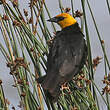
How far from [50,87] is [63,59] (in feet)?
1.02

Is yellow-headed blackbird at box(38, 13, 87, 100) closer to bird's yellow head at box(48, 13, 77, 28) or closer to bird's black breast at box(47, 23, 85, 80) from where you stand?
bird's black breast at box(47, 23, 85, 80)

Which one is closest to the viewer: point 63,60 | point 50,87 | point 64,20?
point 50,87

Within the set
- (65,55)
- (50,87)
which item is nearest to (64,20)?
(65,55)

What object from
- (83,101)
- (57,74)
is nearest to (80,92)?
(83,101)

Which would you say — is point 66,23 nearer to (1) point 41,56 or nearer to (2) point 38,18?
(2) point 38,18

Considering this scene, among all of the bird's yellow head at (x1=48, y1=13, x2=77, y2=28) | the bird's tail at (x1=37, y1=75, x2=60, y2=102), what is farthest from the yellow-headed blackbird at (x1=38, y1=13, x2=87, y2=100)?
the bird's yellow head at (x1=48, y1=13, x2=77, y2=28)

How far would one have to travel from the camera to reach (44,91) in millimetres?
1874

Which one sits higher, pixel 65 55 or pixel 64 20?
pixel 64 20

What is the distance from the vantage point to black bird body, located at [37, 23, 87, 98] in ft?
6.04

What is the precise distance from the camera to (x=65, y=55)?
207cm

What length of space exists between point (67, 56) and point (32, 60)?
1.01 feet

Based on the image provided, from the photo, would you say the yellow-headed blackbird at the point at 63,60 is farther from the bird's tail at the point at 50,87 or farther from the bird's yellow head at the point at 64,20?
the bird's yellow head at the point at 64,20

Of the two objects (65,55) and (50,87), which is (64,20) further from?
(50,87)

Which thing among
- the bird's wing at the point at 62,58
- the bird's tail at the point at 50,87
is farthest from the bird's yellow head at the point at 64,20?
the bird's tail at the point at 50,87
